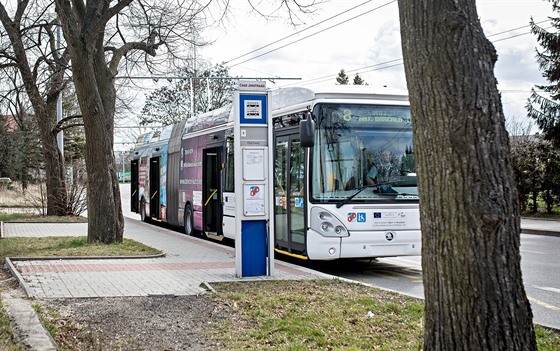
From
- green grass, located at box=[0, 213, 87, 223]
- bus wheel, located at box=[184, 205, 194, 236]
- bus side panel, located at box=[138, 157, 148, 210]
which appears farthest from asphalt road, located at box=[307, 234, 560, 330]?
green grass, located at box=[0, 213, 87, 223]

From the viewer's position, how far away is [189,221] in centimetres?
1964

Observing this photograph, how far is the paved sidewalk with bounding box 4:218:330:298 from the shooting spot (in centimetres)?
917

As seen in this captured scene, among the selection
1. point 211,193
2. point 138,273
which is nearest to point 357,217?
point 138,273

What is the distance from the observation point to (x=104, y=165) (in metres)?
15.0

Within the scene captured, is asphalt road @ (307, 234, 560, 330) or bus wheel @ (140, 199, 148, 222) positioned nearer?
asphalt road @ (307, 234, 560, 330)

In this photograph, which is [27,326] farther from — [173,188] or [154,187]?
[154,187]

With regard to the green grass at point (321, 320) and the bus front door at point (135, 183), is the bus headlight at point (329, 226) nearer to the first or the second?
the green grass at point (321, 320)

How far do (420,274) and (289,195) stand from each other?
2738 millimetres

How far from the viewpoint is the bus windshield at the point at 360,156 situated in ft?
39.1

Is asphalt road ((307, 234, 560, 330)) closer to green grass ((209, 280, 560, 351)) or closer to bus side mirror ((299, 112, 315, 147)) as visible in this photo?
green grass ((209, 280, 560, 351))

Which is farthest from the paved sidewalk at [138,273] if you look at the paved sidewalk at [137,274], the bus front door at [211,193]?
the bus front door at [211,193]

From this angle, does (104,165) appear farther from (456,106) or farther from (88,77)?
(456,106)

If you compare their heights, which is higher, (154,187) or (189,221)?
(154,187)

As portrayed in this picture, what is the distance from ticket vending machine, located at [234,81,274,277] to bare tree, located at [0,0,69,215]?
40.7 feet
